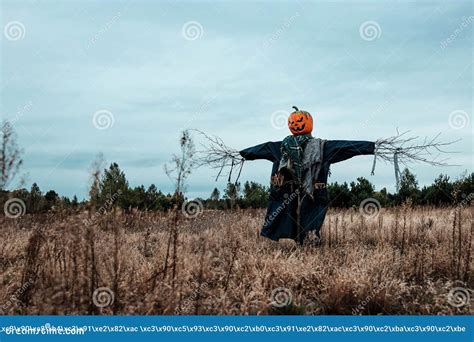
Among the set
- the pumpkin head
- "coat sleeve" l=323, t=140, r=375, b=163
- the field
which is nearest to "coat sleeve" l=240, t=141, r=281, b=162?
the pumpkin head

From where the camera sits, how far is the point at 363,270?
5.16m

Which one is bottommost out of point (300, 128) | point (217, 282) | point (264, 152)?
point (217, 282)

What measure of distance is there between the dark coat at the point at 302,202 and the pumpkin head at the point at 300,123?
33cm

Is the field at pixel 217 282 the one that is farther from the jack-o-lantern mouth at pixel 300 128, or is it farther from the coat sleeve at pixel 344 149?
the jack-o-lantern mouth at pixel 300 128

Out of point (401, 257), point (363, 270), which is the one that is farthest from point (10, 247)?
point (401, 257)

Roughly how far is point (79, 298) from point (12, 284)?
123cm

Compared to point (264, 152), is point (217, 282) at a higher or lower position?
lower

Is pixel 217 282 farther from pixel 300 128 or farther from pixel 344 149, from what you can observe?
pixel 300 128

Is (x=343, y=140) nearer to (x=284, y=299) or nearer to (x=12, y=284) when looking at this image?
(x=284, y=299)

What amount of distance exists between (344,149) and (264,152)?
1259 millimetres

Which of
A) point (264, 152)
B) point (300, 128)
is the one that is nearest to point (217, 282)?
point (264, 152)

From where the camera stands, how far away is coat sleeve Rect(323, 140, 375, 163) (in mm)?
7008

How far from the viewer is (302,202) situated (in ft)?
24.2

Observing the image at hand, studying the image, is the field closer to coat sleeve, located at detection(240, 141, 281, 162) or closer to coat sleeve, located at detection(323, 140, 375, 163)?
coat sleeve, located at detection(323, 140, 375, 163)
